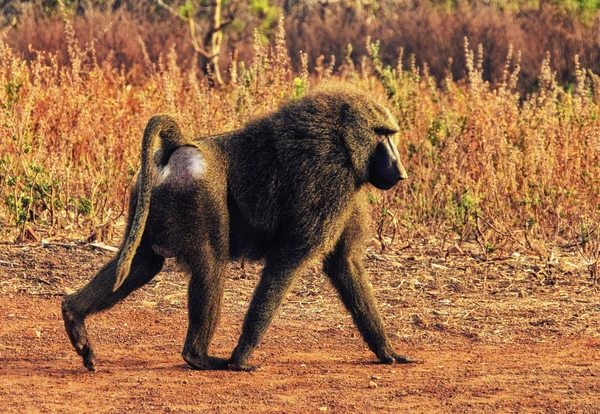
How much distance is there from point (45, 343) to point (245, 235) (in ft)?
4.86

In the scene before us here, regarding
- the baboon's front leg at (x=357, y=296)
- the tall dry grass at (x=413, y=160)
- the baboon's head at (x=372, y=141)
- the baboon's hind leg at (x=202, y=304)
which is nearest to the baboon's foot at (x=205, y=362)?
the baboon's hind leg at (x=202, y=304)

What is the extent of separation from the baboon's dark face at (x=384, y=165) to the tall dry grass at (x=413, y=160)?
259 cm

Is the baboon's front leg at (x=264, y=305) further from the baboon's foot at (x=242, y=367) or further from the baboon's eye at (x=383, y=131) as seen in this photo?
the baboon's eye at (x=383, y=131)

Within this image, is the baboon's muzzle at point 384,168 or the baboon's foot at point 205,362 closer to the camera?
the baboon's foot at point 205,362

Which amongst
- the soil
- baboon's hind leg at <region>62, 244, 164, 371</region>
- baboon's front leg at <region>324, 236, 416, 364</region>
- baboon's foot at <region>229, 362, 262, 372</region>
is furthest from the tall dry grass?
baboon's foot at <region>229, 362, 262, 372</region>

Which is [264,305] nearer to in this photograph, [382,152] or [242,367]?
[242,367]

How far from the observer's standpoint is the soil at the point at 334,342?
16.1 feet

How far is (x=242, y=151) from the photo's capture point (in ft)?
18.4

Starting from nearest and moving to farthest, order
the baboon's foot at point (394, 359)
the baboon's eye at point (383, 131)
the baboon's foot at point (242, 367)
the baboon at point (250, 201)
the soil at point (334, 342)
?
the soil at point (334, 342) < the baboon at point (250, 201) < the baboon's foot at point (242, 367) < the baboon's eye at point (383, 131) < the baboon's foot at point (394, 359)

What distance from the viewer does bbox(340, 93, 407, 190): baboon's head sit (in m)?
5.56

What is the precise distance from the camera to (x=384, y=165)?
5570mm

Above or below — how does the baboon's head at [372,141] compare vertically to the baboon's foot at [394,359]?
above

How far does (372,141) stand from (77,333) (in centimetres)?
185

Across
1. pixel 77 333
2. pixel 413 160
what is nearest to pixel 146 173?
pixel 77 333
